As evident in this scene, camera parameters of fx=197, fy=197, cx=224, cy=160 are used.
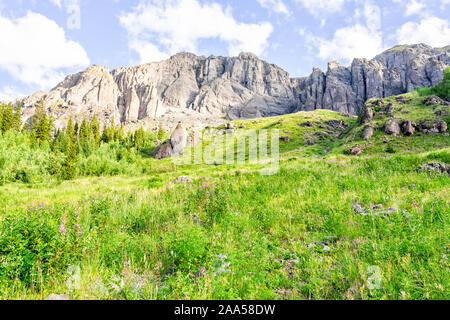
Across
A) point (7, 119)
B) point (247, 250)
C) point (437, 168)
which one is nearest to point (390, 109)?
point (437, 168)

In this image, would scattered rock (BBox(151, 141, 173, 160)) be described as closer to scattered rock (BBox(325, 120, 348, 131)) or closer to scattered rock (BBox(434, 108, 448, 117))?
scattered rock (BBox(434, 108, 448, 117))

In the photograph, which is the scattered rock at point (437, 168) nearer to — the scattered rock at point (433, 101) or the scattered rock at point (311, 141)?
the scattered rock at point (433, 101)

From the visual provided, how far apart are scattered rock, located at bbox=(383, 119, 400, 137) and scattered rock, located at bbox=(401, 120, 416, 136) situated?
1.14 meters

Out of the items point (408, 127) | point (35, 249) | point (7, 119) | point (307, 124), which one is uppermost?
point (307, 124)

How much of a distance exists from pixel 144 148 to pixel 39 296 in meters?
121

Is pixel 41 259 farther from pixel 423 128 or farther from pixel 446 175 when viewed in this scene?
pixel 423 128

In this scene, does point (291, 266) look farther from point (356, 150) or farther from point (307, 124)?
point (307, 124)

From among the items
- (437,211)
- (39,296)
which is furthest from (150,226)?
(437,211)

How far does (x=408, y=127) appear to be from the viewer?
48.4 m

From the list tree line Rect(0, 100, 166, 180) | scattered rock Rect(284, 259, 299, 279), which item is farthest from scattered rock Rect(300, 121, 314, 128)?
scattered rock Rect(284, 259, 299, 279)

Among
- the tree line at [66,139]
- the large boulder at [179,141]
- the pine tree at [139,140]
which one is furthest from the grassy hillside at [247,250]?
the pine tree at [139,140]

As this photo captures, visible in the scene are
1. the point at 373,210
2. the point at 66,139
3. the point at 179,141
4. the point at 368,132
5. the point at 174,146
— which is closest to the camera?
the point at 373,210

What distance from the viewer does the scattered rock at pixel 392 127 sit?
49312 mm

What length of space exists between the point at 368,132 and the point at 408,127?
26.2ft
